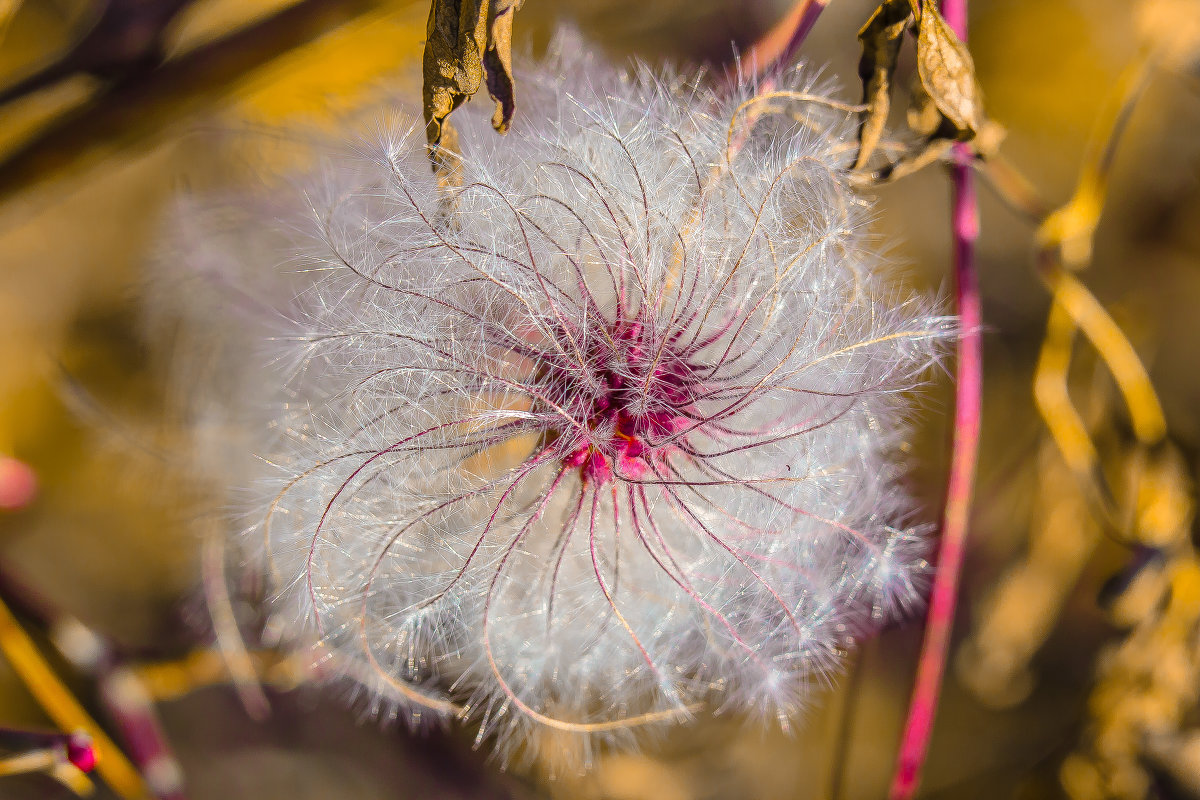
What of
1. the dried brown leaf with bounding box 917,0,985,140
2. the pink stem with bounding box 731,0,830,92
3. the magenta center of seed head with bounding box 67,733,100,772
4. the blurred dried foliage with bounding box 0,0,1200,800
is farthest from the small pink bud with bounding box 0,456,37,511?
the dried brown leaf with bounding box 917,0,985,140

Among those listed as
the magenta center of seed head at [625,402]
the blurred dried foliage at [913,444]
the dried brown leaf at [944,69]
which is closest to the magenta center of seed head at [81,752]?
the blurred dried foliage at [913,444]

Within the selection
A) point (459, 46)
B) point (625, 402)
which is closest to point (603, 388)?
point (625, 402)

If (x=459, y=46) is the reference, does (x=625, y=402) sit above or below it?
below

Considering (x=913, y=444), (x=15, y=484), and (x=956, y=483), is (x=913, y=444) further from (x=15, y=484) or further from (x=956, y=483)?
(x=15, y=484)

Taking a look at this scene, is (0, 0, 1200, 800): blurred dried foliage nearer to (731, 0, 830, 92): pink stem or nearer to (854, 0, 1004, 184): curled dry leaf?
(731, 0, 830, 92): pink stem

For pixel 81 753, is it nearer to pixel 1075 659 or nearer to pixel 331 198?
pixel 331 198

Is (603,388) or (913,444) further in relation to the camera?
(913,444)
